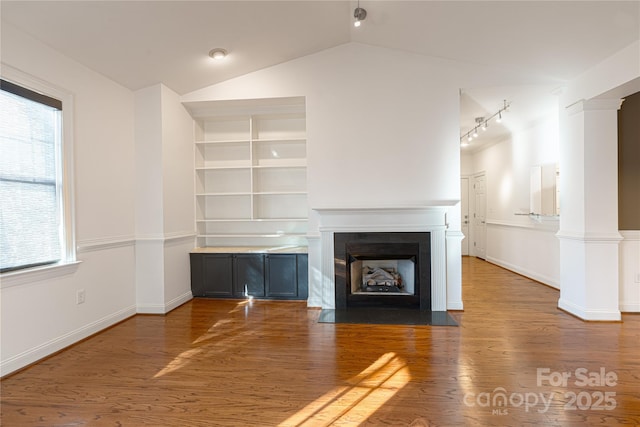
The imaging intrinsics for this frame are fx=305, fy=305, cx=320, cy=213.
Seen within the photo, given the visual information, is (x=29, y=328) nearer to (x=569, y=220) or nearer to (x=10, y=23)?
(x=10, y=23)

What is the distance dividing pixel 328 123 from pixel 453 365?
2.85 meters

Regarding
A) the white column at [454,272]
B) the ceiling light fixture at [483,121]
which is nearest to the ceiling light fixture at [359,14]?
the ceiling light fixture at [483,121]

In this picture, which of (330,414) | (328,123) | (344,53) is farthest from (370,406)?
(344,53)

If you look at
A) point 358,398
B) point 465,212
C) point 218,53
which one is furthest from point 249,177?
point 465,212

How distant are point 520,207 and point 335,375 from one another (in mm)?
4925

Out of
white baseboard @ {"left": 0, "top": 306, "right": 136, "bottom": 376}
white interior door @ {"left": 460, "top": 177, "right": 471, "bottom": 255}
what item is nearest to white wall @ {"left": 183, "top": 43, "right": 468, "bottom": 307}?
white baseboard @ {"left": 0, "top": 306, "right": 136, "bottom": 376}

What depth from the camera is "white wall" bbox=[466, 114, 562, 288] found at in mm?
4656

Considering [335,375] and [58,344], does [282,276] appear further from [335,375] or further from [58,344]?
[58,344]

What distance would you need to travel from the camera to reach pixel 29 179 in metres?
2.52

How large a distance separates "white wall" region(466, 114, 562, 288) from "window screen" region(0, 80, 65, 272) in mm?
6126

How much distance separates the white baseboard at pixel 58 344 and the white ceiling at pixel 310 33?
258 centimetres

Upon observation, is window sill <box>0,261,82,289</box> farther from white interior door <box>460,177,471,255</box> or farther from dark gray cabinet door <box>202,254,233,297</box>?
white interior door <box>460,177,471,255</box>

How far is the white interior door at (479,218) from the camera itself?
7.04 meters

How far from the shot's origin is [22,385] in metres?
2.16
